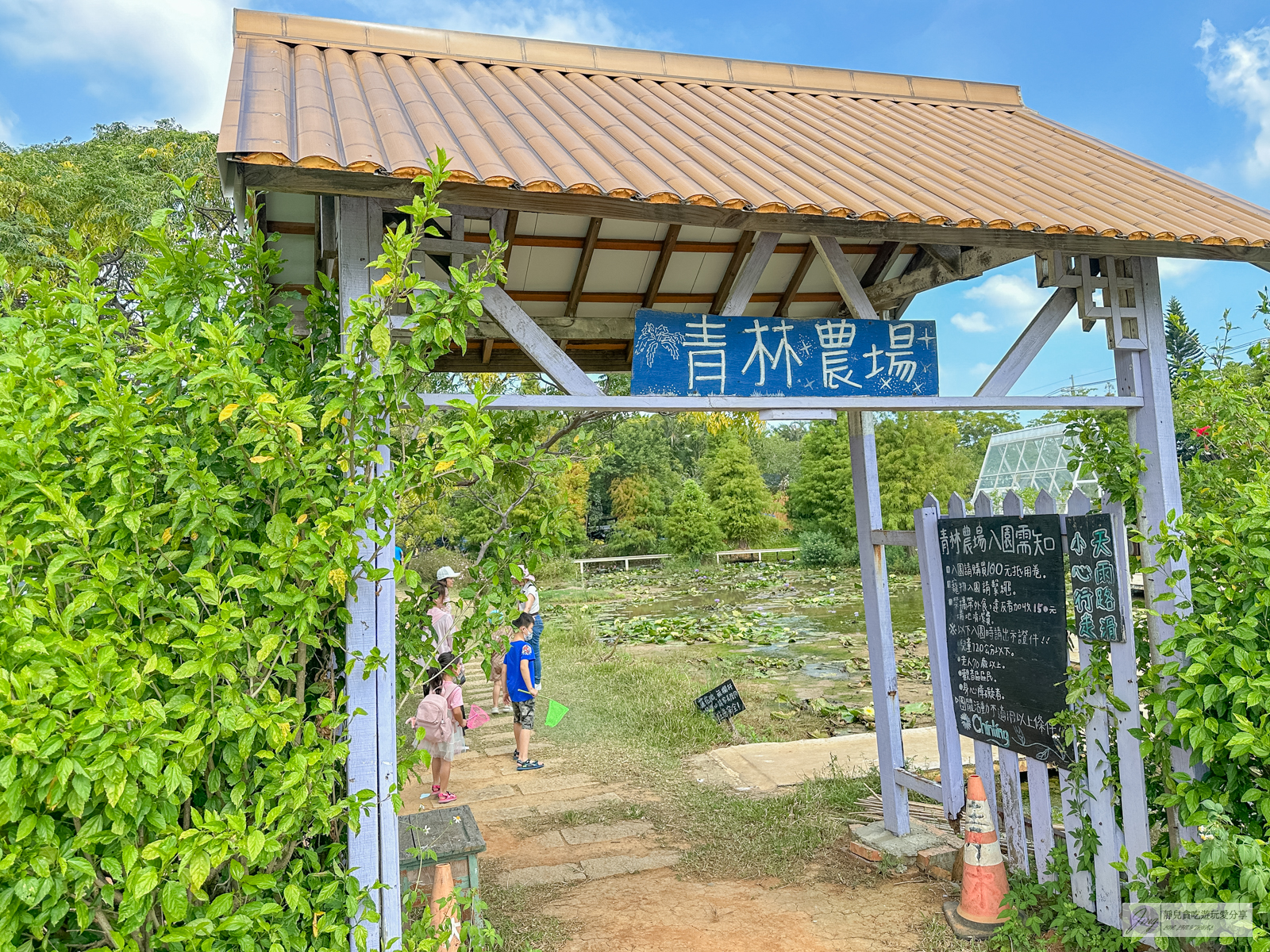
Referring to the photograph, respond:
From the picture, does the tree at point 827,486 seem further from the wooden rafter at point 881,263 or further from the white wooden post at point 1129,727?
the white wooden post at point 1129,727

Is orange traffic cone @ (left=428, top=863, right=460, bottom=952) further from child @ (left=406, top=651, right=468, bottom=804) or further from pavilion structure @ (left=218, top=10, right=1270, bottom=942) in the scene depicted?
child @ (left=406, top=651, right=468, bottom=804)

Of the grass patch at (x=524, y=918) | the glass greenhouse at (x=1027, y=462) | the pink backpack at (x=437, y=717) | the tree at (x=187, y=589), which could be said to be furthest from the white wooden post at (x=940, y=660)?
the glass greenhouse at (x=1027, y=462)

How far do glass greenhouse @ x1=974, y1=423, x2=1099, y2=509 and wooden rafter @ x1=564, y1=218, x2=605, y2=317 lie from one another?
28.3 metres

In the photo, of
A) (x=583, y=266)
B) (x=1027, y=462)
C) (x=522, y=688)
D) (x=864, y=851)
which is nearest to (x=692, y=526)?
(x=1027, y=462)

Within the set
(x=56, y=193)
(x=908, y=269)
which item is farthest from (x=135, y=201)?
(x=908, y=269)

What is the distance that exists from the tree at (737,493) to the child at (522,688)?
2728cm

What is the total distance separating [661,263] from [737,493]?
29882 mm

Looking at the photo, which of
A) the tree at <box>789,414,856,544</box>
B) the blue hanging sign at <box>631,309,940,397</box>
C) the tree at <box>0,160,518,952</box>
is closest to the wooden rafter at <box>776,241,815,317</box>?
the blue hanging sign at <box>631,309,940,397</box>

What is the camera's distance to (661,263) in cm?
504

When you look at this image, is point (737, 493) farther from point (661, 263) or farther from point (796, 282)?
point (661, 263)

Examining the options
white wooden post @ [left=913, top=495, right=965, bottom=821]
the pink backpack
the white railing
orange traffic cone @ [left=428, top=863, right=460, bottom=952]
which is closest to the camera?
orange traffic cone @ [left=428, top=863, right=460, bottom=952]

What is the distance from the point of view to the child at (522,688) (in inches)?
273

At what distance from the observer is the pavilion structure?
300cm

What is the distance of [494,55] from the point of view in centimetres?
468
